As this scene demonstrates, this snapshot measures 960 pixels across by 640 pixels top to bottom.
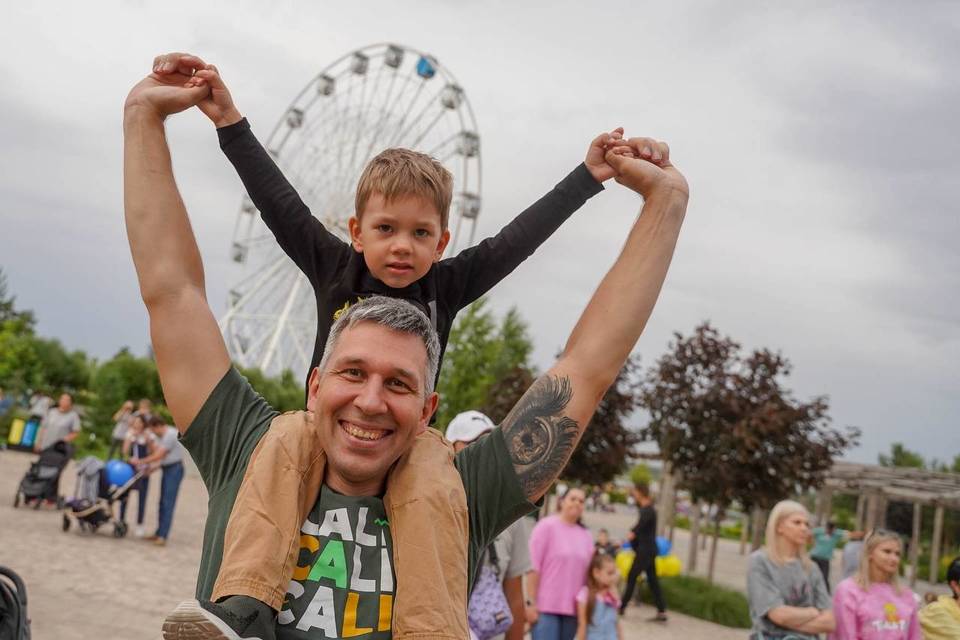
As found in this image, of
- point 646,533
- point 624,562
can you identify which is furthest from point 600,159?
point 624,562

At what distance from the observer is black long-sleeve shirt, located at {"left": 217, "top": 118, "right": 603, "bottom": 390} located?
238 cm

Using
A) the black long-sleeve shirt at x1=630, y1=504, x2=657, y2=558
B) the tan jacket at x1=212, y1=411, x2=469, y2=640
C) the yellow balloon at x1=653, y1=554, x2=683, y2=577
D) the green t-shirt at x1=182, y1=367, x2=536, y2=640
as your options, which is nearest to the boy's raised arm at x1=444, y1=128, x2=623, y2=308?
the green t-shirt at x1=182, y1=367, x2=536, y2=640

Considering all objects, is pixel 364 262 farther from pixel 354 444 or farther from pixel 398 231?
pixel 354 444

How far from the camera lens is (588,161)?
2.35 m

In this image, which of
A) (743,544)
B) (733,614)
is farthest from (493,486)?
(743,544)

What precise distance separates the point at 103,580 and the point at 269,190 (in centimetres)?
813

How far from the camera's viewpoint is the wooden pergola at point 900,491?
2197 cm

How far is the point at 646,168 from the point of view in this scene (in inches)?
81.5

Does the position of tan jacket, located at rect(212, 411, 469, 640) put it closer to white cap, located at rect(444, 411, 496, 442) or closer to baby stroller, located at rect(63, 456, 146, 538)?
white cap, located at rect(444, 411, 496, 442)

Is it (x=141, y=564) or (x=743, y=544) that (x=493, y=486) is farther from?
(x=743, y=544)

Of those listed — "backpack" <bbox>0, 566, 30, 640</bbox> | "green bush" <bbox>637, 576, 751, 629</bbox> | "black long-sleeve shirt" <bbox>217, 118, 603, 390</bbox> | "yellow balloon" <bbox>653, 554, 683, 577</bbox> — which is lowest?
"green bush" <bbox>637, 576, 751, 629</bbox>

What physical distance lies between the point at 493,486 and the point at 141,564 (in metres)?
9.66

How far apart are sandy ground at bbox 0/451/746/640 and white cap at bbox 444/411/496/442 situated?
158 inches

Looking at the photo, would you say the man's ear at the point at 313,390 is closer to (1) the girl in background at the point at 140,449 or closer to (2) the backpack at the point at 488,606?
(2) the backpack at the point at 488,606
